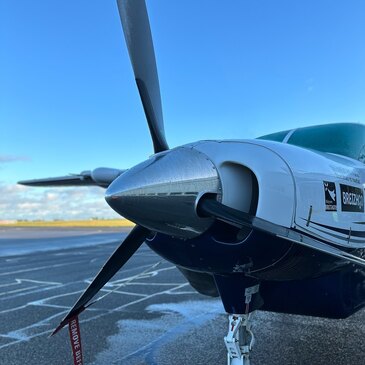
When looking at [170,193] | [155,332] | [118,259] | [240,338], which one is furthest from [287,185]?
[155,332]

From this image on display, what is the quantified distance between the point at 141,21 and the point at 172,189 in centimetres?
202

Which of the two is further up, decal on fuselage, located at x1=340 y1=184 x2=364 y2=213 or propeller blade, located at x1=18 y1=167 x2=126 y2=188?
propeller blade, located at x1=18 y1=167 x2=126 y2=188

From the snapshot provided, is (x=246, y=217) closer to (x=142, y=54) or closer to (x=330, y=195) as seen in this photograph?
(x=330, y=195)

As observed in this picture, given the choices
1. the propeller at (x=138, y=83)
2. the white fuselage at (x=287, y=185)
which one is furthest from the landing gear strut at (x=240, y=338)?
the propeller at (x=138, y=83)

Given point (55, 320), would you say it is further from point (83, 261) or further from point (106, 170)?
point (83, 261)

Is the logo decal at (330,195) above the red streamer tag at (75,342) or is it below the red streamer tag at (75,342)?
above

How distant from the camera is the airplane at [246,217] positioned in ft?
9.05

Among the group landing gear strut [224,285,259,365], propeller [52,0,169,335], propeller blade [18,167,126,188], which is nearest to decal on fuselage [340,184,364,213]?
landing gear strut [224,285,259,365]

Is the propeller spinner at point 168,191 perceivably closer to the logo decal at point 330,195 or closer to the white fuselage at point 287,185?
the white fuselage at point 287,185

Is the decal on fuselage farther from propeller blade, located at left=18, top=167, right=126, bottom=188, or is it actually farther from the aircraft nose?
propeller blade, located at left=18, top=167, right=126, bottom=188

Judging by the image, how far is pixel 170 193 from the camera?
8.95 ft

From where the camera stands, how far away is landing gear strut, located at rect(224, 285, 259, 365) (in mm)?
3607

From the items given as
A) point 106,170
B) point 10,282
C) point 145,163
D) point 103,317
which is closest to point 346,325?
point 103,317

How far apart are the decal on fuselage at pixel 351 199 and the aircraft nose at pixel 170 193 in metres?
1.19
